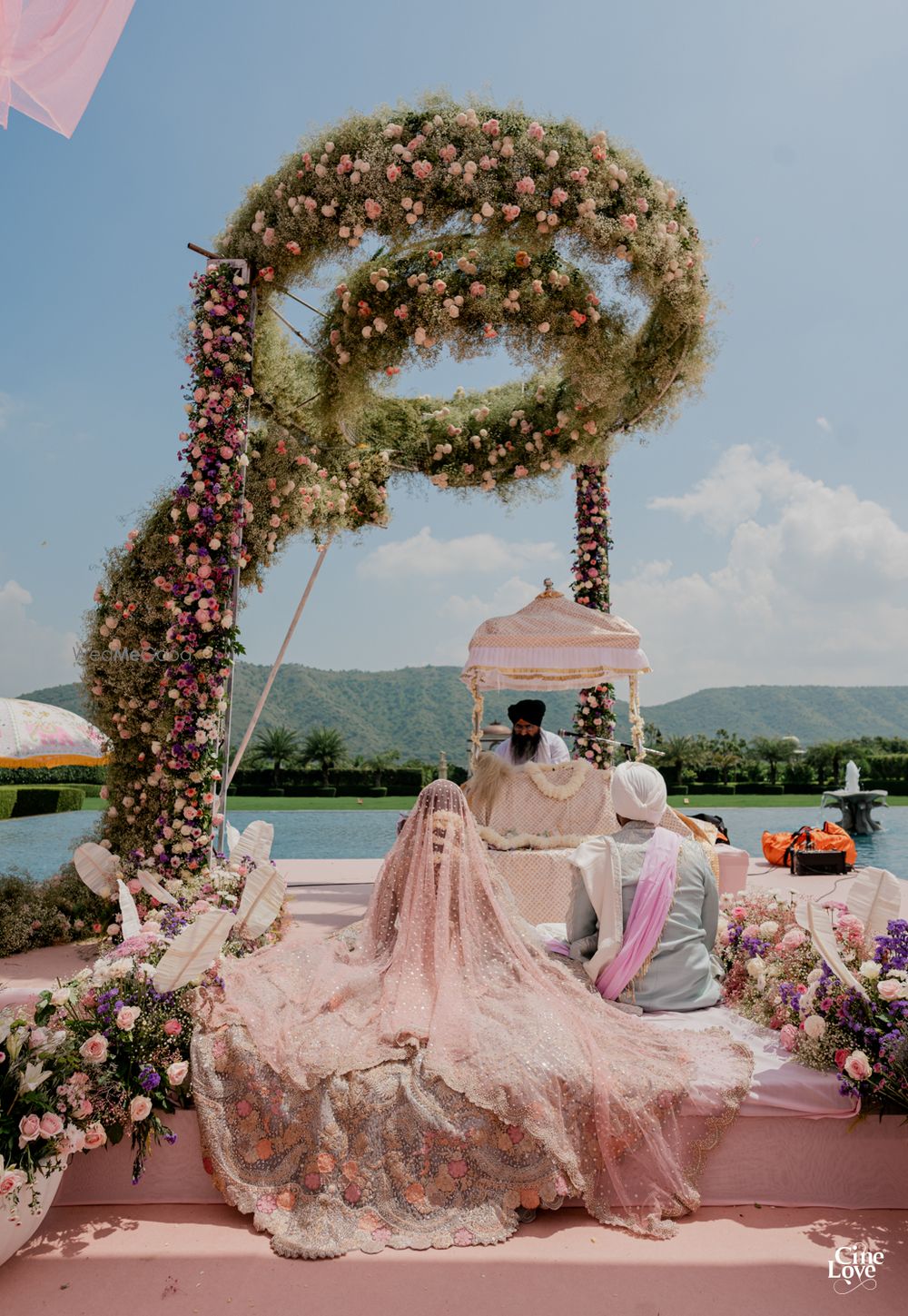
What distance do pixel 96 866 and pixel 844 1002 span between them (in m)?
4.26

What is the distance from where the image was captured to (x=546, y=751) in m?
8.10

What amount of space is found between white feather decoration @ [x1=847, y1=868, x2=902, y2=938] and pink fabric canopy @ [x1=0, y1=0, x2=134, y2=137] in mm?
3795

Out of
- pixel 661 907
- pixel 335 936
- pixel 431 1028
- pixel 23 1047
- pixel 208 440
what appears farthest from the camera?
pixel 208 440

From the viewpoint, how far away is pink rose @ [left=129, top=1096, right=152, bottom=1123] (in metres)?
2.90

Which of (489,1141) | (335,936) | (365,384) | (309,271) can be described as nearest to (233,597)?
(365,384)

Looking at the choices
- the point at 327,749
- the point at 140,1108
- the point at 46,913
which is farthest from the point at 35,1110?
the point at 327,749

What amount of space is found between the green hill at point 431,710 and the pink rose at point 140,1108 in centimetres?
4575

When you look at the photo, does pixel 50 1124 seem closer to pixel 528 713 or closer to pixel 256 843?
pixel 256 843

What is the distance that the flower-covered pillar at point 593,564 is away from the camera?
381 inches

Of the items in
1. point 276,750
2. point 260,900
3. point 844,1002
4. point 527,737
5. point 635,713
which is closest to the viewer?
point 844,1002

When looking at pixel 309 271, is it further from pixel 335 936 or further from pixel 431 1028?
pixel 431 1028

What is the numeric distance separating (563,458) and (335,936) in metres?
5.26

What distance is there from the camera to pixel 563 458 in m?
8.10

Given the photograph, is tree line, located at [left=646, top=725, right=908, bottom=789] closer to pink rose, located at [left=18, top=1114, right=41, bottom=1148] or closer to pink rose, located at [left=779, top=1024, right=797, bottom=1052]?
pink rose, located at [left=779, top=1024, right=797, bottom=1052]
